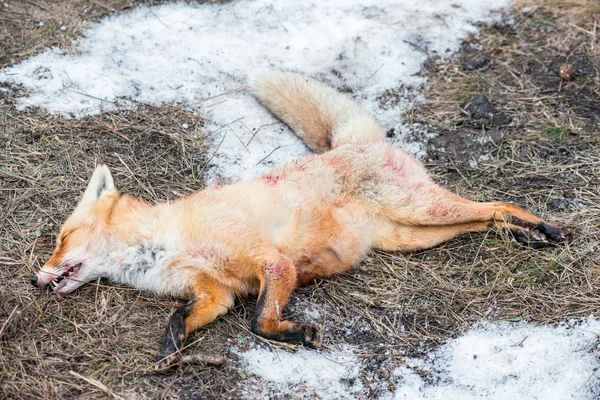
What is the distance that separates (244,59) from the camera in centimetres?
641

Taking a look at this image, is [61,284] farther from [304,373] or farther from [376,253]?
[376,253]

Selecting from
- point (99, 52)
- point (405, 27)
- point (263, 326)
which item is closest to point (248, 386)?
point (263, 326)

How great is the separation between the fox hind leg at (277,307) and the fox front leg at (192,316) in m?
0.32

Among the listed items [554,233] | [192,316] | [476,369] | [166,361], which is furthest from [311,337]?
[554,233]

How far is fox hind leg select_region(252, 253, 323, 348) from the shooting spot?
147 inches

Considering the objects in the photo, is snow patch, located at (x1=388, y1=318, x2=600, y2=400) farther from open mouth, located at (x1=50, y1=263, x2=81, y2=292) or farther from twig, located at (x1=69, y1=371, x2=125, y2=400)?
open mouth, located at (x1=50, y1=263, x2=81, y2=292)

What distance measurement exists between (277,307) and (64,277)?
1571 millimetres

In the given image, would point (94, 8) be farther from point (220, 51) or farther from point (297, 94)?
point (297, 94)

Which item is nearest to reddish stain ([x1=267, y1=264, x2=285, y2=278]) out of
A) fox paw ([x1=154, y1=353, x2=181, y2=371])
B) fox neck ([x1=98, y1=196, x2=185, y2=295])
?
fox neck ([x1=98, y1=196, x2=185, y2=295])

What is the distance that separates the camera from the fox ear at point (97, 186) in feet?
14.5

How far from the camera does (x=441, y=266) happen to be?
14.7ft

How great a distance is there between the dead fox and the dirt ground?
138 mm

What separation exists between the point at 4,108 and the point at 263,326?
3672 millimetres

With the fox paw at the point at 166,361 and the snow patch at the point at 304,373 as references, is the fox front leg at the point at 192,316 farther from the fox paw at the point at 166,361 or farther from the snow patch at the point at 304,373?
the snow patch at the point at 304,373
